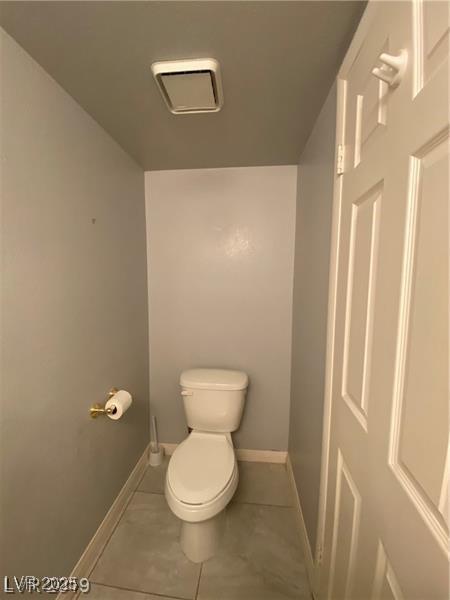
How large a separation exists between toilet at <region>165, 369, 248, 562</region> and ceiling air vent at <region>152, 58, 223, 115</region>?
4.72ft

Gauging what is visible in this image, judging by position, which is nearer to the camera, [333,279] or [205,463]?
[333,279]

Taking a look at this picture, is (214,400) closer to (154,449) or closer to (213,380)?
(213,380)

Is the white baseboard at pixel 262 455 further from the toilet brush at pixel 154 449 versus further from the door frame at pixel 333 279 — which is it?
the door frame at pixel 333 279

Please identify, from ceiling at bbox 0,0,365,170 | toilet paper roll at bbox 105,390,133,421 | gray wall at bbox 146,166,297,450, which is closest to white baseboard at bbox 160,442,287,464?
gray wall at bbox 146,166,297,450

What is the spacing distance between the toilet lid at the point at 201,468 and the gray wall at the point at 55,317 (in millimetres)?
412

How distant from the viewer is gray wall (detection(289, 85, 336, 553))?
111cm

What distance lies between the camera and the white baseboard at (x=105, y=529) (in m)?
1.20

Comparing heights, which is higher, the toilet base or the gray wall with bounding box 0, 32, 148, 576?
the gray wall with bounding box 0, 32, 148, 576

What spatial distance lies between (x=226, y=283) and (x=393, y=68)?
1431 millimetres

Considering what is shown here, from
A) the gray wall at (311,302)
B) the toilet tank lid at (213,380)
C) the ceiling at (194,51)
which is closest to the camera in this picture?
the ceiling at (194,51)

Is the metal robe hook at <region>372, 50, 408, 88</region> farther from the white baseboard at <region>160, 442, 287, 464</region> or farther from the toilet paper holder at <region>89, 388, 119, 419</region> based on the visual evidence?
the white baseboard at <region>160, 442, 287, 464</region>

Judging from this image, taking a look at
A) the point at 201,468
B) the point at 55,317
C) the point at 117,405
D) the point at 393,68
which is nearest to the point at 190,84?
the point at 393,68

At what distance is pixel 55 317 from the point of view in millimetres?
1060

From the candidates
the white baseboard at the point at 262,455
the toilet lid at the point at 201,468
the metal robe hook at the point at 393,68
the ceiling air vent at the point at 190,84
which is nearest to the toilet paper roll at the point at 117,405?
the toilet lid at the point at 201,468
